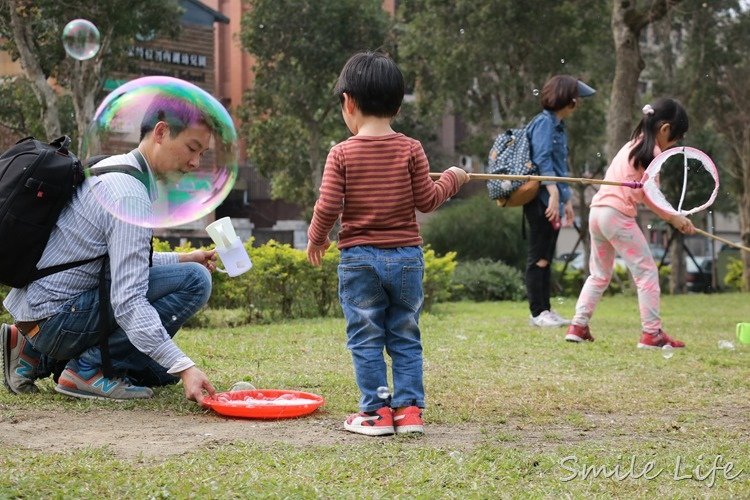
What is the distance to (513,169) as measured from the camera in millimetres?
8461

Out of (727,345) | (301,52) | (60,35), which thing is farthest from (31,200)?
(301,52)

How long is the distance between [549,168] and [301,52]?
69.3 feet

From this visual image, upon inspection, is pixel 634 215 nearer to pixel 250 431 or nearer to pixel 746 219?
pixel 250 431

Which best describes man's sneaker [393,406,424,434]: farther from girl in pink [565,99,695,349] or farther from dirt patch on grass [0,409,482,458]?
girl in pink [565,99,695,349]

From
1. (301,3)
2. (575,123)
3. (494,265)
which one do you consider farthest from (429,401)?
(301,3)

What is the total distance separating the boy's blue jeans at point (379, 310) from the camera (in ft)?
14.2

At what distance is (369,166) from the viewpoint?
4328mm

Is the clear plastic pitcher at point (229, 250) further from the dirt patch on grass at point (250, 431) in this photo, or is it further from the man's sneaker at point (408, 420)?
the man's sneaker at point (408, 420)

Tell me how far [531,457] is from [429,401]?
1.38 m

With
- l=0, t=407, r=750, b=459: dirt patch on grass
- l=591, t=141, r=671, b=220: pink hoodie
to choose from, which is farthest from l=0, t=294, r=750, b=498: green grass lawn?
l=591, t=141, r=671, b=220: pink hoodie

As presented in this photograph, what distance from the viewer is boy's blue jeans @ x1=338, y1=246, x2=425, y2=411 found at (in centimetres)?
433

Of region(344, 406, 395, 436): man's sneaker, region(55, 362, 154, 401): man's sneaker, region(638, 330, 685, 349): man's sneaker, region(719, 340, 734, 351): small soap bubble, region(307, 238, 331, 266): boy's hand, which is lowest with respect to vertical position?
region(719, 340, 734, 351): small soap bubble

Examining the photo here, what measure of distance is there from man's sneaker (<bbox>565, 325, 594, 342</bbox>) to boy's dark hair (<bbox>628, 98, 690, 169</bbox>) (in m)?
1.34

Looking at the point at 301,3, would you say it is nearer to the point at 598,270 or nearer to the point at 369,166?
the point at 598,270
